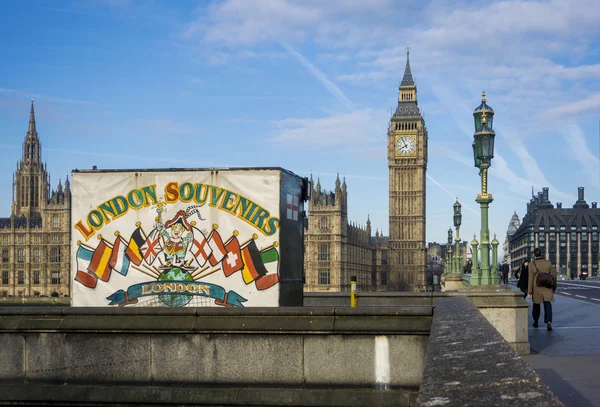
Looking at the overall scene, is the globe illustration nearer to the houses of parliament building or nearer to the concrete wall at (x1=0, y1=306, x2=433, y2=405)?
the concrete wall at (x1=0, y1=306, x2=433, y2=405)

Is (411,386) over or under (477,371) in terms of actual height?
under

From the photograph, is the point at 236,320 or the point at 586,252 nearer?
the point at 236,320

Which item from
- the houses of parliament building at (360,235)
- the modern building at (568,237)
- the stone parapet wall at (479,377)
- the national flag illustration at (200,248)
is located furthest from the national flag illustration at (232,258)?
the modern building at (568,237)

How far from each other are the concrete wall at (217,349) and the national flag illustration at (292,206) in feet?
4.86

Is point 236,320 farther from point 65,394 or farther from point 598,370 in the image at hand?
point 598,370

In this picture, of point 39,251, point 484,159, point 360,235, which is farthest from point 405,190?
point 484,159

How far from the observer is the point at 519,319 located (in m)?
12.6

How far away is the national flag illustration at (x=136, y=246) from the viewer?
29.9ft

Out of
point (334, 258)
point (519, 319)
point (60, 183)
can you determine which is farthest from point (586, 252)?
point (519, 319)

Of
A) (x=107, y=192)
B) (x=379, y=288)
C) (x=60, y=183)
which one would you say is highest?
(x=60, y=183)

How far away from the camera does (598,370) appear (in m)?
10.1

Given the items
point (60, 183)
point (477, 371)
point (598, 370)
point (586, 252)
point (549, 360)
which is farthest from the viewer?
point (586, 252)

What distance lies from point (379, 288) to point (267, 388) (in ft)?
453

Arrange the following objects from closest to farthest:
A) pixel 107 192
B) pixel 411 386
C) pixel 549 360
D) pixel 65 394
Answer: pixel 411 386 < pixel 65 394 < pixel 107 192 < pixel 549 360
